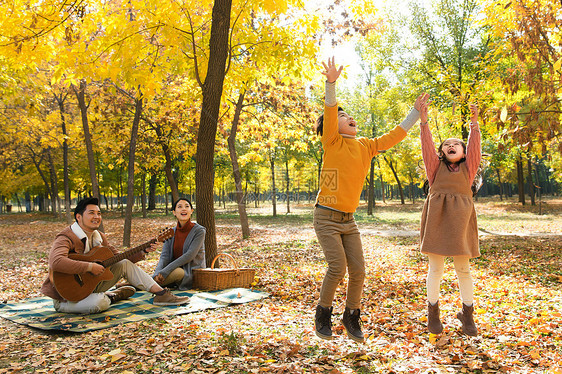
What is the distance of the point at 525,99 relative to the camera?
16125 millimetres

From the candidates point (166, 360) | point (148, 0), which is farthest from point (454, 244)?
point (148, 0)

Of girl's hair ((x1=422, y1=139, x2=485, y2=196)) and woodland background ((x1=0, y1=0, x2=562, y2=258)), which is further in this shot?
woodland background ((x1=0, y1=0, x2=562, y2=258))

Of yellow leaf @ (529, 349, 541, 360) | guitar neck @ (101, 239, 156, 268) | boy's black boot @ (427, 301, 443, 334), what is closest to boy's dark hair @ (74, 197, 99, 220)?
guitar neck @ (101, 239, 156, 268)

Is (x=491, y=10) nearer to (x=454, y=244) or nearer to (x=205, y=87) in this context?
(x=205, y=87)

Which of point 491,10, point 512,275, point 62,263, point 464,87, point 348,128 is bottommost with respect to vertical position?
point 512,275

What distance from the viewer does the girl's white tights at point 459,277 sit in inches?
155

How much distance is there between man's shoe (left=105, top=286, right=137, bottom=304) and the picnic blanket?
2.6 inches

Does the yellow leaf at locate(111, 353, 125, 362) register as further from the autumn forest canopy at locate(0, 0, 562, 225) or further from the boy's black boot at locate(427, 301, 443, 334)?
the autumn forest canopy at locate(0, 0, 562, 225)

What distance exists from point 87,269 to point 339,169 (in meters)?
3.47

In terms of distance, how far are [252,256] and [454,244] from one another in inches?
291

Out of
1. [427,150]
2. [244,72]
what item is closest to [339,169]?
[427,150]

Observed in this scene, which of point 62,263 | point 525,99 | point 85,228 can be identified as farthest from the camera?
point 525,99

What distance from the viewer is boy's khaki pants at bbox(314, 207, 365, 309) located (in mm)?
3764

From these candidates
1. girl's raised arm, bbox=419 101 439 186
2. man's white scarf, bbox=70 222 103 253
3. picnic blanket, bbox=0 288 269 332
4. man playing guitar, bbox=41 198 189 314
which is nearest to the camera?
girl's raised arm, bbox=419 101 439 186
